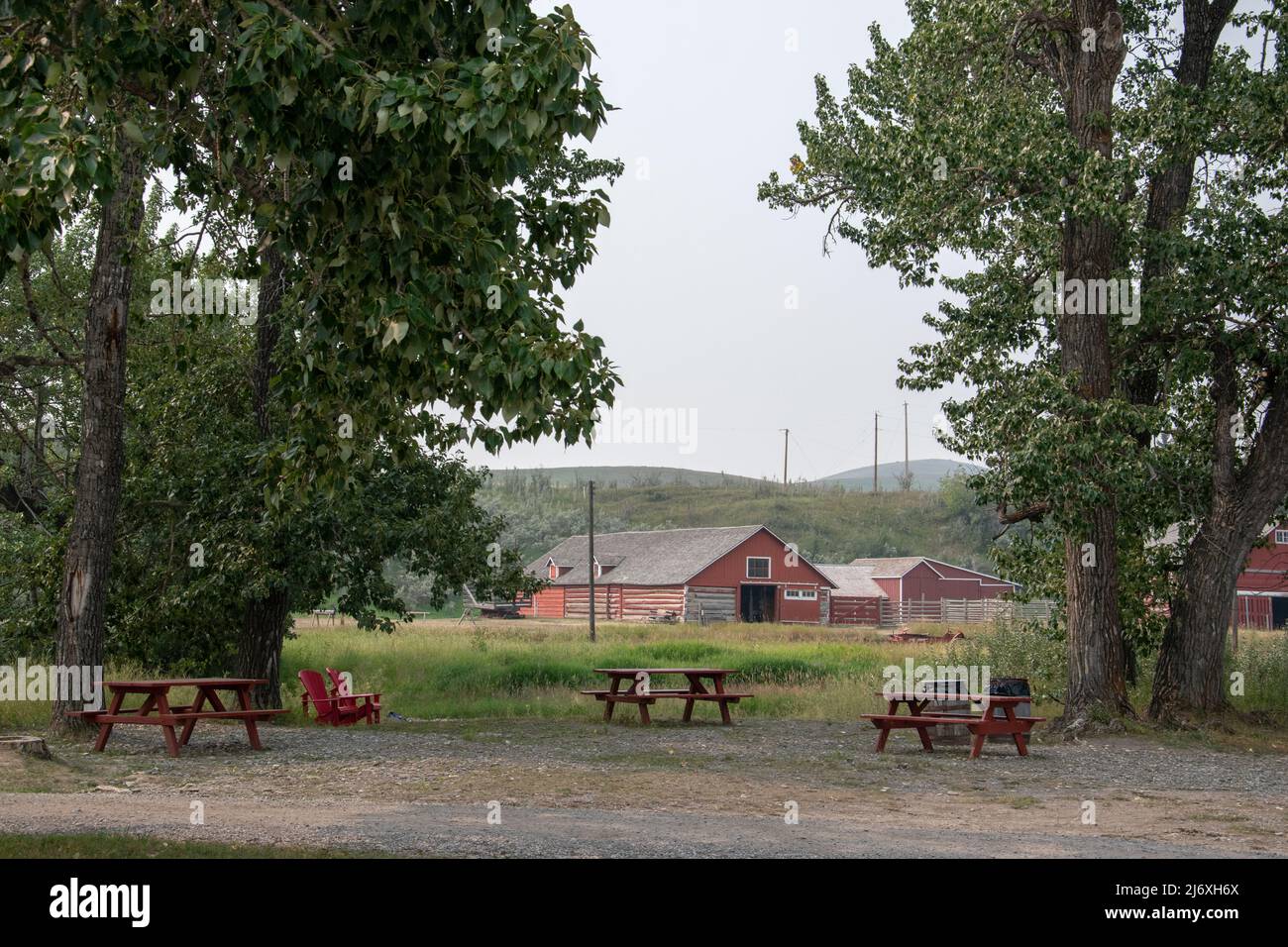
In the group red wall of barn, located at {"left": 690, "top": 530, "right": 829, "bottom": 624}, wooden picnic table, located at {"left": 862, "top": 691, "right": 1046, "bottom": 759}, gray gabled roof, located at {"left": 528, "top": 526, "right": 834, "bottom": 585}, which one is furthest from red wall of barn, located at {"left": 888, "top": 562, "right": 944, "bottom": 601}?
wooden picnic table, located at {"left": 862, "top": 691, "right": 1046, "bottom": 759}

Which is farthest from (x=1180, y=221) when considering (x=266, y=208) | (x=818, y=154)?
(x=266, y=208)

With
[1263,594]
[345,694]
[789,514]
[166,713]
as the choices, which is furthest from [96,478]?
[789,514]

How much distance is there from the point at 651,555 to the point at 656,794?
57.5m

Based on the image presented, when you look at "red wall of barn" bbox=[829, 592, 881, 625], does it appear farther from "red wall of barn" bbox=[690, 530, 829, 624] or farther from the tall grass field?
the tall grass field

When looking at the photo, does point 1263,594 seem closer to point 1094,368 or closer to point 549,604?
point 549,604

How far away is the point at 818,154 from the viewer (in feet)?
67.2

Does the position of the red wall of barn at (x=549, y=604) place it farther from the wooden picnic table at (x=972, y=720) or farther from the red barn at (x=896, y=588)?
the wooden picnic table at (x=972, y=720)

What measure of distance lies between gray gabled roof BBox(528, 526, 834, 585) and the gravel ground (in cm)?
4635

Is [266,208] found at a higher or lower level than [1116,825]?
higher

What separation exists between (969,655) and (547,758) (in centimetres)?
1324

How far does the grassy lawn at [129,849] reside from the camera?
7762 millimetres

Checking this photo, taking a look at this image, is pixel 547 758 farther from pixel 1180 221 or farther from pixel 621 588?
pixel 621 588

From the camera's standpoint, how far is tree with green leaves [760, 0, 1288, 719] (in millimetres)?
16859

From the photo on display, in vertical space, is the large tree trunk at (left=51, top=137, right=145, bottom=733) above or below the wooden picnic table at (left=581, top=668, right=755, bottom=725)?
above
